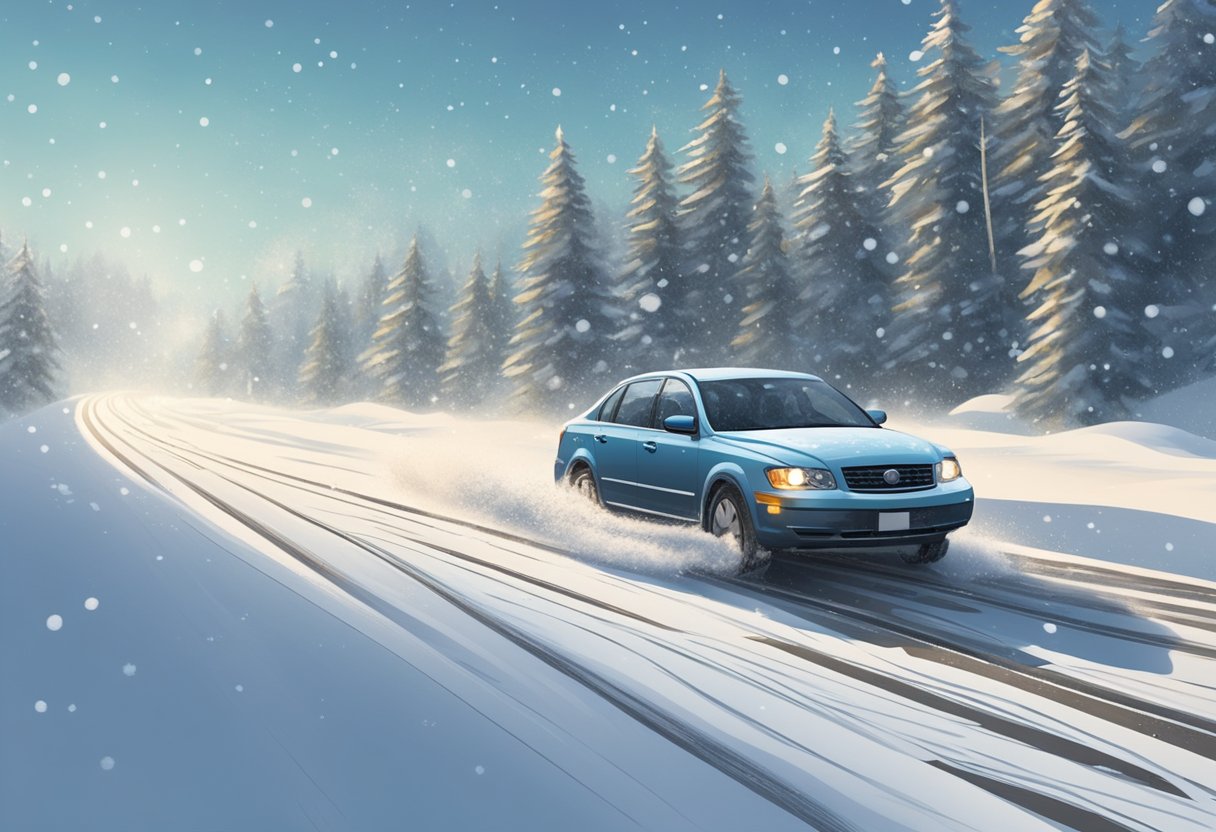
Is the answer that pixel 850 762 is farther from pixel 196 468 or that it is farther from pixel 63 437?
pixel 63 437

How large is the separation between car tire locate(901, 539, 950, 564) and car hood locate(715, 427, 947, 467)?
848 millimetres

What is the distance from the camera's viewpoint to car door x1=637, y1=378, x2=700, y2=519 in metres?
Answer: 8.69

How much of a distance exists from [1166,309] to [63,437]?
105 ft

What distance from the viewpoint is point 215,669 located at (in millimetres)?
5195

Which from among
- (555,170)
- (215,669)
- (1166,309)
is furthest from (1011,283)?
(215,669)

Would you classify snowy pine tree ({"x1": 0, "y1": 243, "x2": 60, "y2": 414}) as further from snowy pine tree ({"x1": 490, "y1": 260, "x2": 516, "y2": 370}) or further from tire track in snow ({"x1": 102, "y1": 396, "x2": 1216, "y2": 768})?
tire track in snow ({"x1": 102, "y1": 396, "x2": 1216, "y2": 768})

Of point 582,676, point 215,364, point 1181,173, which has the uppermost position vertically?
point 1181,173

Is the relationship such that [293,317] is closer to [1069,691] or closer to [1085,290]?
[1085,290]

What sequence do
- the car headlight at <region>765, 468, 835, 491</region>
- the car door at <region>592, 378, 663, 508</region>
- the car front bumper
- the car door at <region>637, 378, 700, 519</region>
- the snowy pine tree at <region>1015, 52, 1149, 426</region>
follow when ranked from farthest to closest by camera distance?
1. the snowy pine tree at <region>1015, 52, 1149, 426</region>
2. the car door at <region>592, 378, 663, 508</region>
3. the car door at <region>637, 378, 700, 519</region>
4. the car headlight at <region>765, 468, 835, 491</region>
5. the car front bumper

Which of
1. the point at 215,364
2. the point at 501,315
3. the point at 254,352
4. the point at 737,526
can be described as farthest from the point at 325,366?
the point at 737,526

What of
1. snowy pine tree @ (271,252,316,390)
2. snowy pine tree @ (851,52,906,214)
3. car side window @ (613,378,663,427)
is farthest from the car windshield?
snowy pine tree @ (271,252,316,390)

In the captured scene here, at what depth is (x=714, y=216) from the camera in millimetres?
42438

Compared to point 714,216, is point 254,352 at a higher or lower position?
lower

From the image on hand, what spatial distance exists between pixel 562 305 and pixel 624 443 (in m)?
32.4
